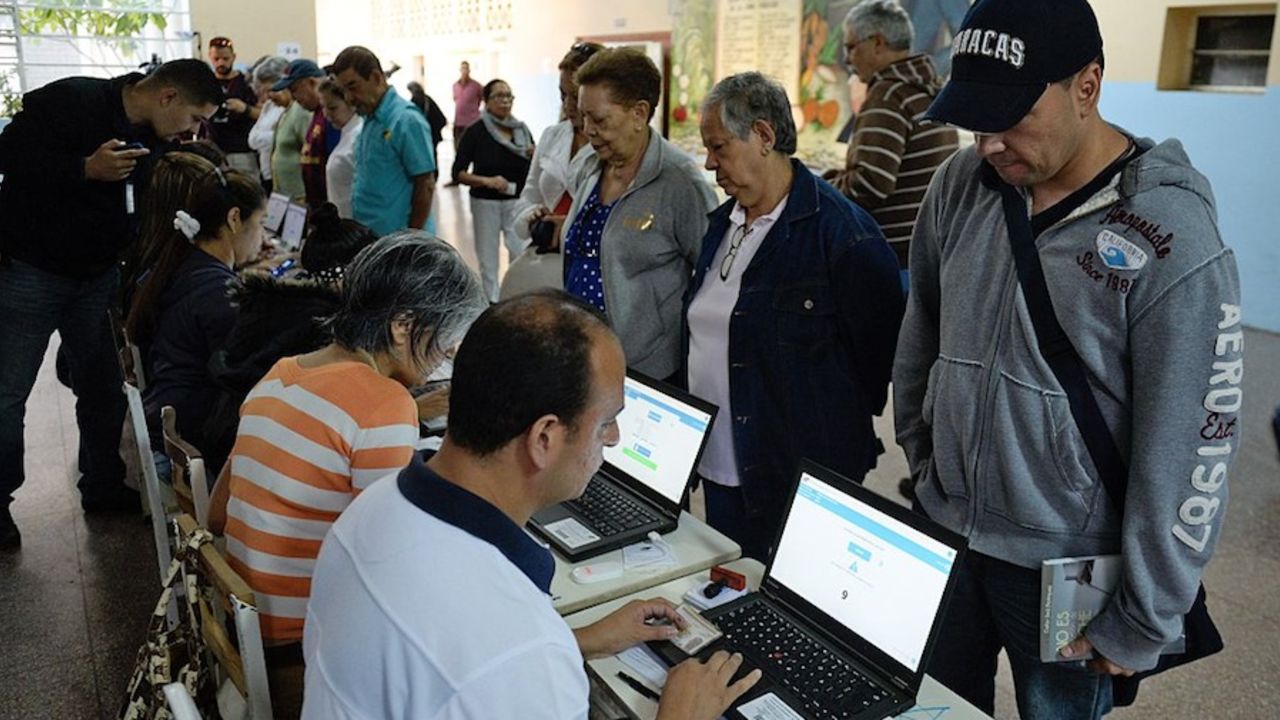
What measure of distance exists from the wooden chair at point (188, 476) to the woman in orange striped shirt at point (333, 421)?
10.2 inches

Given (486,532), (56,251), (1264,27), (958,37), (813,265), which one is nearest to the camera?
(486,532)

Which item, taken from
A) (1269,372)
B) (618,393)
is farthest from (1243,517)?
(618,393)

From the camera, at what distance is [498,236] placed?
6305 mm

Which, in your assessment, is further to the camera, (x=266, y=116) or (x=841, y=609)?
(x=266, y=116)

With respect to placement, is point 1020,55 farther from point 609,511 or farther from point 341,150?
point 341,150

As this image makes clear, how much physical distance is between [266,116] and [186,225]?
4.35 metres

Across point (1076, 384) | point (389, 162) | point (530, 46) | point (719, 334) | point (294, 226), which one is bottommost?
point (294, 226)

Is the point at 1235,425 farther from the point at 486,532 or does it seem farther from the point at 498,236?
the point at 498,236

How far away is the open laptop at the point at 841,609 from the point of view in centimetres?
130

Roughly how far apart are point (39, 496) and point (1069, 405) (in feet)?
12.1

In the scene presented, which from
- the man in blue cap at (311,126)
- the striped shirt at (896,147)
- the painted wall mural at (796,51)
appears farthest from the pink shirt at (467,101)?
the striped shirt at (896,147)

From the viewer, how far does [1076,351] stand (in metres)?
1.34

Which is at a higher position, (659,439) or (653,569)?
(659,439)

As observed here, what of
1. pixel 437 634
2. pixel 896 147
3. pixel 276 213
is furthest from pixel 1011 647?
pixel 276 213
